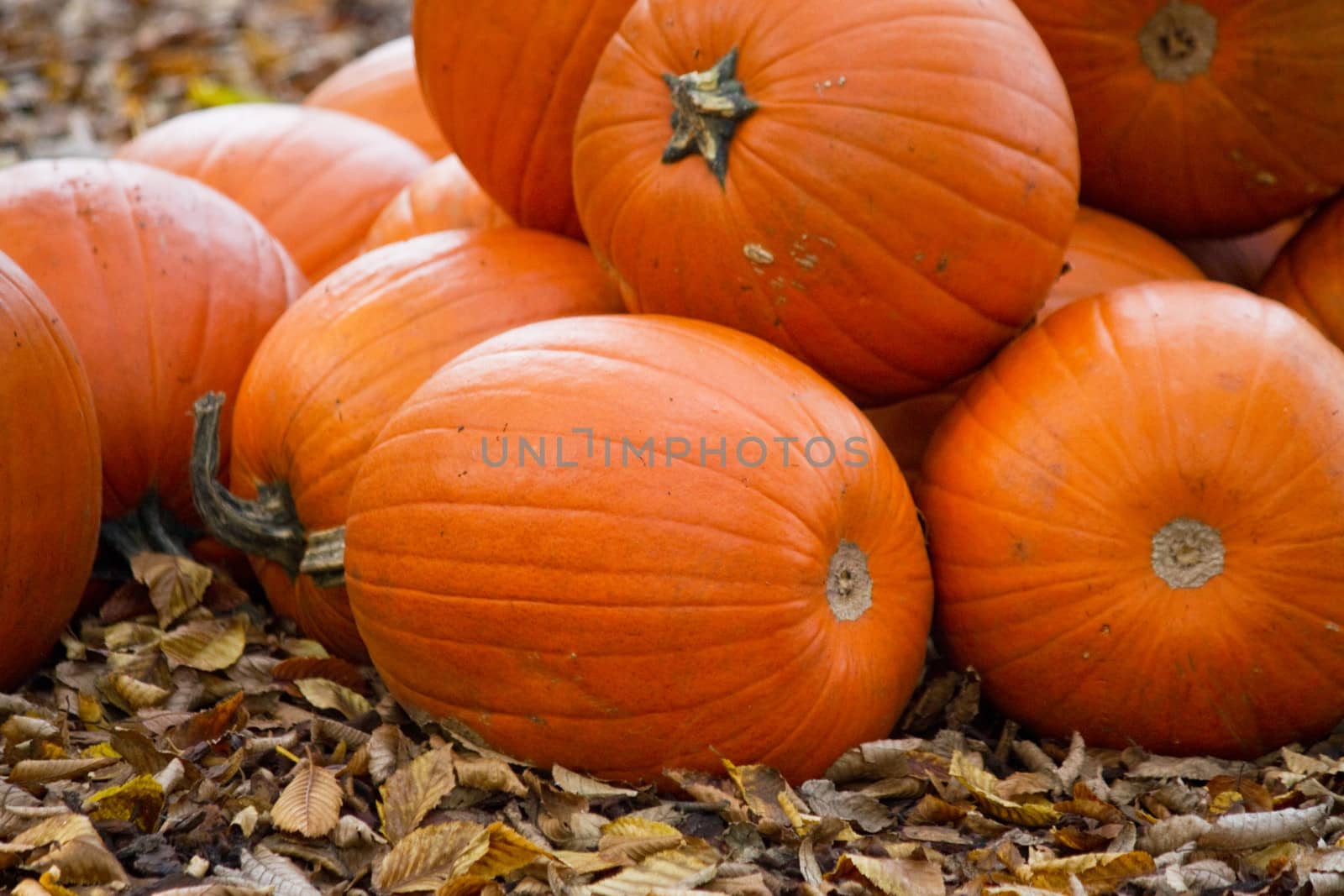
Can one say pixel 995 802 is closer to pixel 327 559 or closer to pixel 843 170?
pixel 843 170

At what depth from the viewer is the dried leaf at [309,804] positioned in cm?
173

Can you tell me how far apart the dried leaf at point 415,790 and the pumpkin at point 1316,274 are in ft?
5.78

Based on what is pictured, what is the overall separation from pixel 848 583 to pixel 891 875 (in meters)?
0.43

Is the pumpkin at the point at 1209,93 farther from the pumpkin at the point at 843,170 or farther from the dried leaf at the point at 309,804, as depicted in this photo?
the dried leaf at the point at 309,804

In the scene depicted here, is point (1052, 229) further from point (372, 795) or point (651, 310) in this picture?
point (372, 795)

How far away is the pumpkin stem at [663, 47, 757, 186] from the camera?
2.01 m

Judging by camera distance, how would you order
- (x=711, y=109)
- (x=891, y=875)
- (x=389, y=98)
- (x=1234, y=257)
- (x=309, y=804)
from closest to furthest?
(x=891, y=875), (x=309, y=804), (x=711, y=109), (x=1234, y=257), (x=389, y=98)

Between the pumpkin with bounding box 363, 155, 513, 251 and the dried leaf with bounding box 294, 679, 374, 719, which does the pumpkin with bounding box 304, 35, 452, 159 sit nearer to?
the pumpkin with bounding box 363, 155, 513, 251

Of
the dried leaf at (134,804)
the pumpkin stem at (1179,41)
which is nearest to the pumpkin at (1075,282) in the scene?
the pumpkin stem at (1179,41)

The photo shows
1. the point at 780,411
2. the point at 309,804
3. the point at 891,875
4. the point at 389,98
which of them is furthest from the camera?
the point at 389,98

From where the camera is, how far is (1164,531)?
1.92 metres

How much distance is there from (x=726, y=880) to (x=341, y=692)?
79 cm

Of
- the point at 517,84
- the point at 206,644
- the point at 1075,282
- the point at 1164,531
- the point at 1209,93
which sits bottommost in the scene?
the point at 206,644

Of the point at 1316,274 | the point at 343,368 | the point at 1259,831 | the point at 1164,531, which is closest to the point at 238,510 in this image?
the point at 343,368
